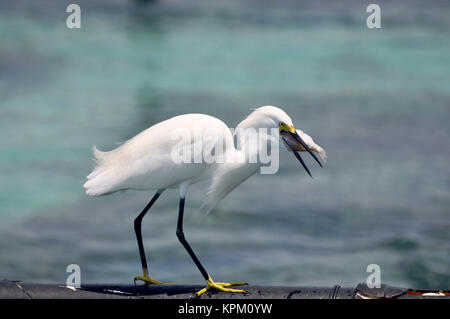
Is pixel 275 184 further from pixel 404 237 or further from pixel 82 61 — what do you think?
pixel 82 61

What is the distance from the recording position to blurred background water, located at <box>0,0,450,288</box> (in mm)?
7621

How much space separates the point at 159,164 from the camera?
375 cm

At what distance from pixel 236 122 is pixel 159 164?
299 inches

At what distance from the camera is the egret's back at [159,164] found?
12.2 ft

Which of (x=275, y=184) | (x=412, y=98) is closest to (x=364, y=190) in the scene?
(x=275, y=184)

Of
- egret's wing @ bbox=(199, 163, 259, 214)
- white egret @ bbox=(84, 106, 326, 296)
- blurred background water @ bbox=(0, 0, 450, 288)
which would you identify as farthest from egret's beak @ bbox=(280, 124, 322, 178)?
blurred background water @ bbox=(0, 0, 450, 288)

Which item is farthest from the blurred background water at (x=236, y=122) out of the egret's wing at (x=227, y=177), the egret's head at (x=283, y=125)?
the egret's head at (x=283, y=125)

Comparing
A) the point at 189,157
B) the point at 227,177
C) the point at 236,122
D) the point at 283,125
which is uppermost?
the point at 236,122

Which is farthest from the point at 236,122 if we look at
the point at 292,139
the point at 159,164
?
the point at 292,139

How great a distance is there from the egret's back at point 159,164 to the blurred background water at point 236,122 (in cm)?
319

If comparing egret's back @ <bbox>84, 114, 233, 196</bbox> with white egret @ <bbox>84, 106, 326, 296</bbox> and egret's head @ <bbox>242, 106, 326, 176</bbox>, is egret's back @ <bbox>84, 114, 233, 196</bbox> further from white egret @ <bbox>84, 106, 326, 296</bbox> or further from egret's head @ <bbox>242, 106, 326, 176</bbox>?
egret's head @ <bbox>242, 106, 326, 176</bbox>

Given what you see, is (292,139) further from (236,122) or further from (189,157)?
(236,122)

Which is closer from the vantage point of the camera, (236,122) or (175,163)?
(175,163)
